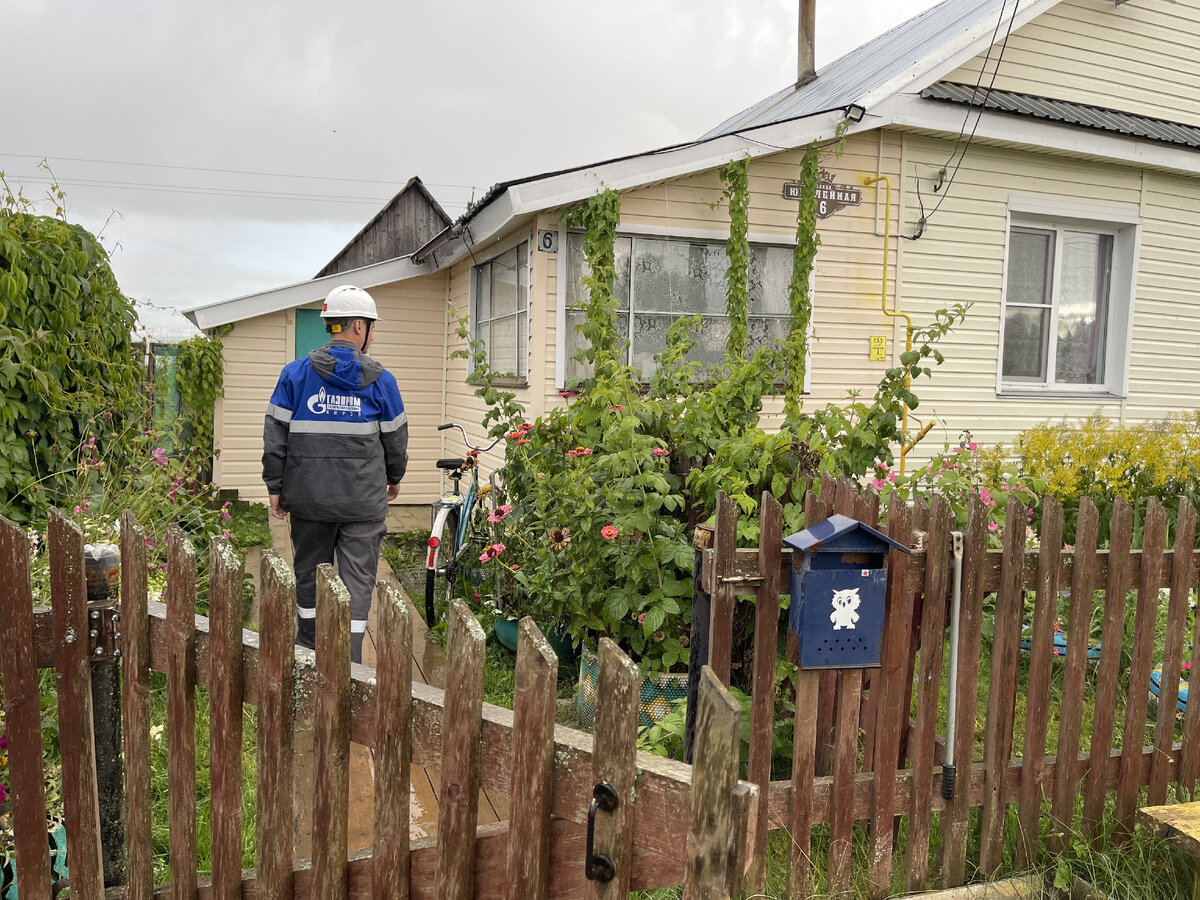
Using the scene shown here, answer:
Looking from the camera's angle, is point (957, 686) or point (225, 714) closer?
point (225, 714)

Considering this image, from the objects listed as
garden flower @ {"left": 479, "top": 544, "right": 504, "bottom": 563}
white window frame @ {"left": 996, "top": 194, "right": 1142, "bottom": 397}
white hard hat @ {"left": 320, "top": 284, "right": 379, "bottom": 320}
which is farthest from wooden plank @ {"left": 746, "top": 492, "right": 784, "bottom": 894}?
white window frame @ {"left": 996, "top": 194, "right": 1142, "bottom": 397}

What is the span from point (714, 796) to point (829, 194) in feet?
24.8

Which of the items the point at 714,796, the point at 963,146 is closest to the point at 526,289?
the point at 963,146

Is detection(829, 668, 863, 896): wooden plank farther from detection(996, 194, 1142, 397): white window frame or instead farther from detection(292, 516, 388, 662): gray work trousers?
detection(996, 194, 1142, 397): white window frame

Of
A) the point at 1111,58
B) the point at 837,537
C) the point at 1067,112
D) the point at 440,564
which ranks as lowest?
the point at 440,564

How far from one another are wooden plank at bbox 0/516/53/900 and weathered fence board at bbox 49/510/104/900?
0.06 metres

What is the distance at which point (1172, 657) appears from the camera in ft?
10.6

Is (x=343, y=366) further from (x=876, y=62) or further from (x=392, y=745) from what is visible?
(x=876, y=62)

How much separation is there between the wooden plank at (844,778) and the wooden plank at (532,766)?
4.89 feet

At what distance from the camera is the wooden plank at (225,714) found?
164 cm

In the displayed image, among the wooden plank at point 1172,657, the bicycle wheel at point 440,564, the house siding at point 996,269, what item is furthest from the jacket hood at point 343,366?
the house siding at point 996,269

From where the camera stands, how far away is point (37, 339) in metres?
4.19

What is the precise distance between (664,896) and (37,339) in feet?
12.0

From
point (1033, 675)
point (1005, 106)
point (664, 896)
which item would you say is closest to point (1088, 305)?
point (1005, 106)
